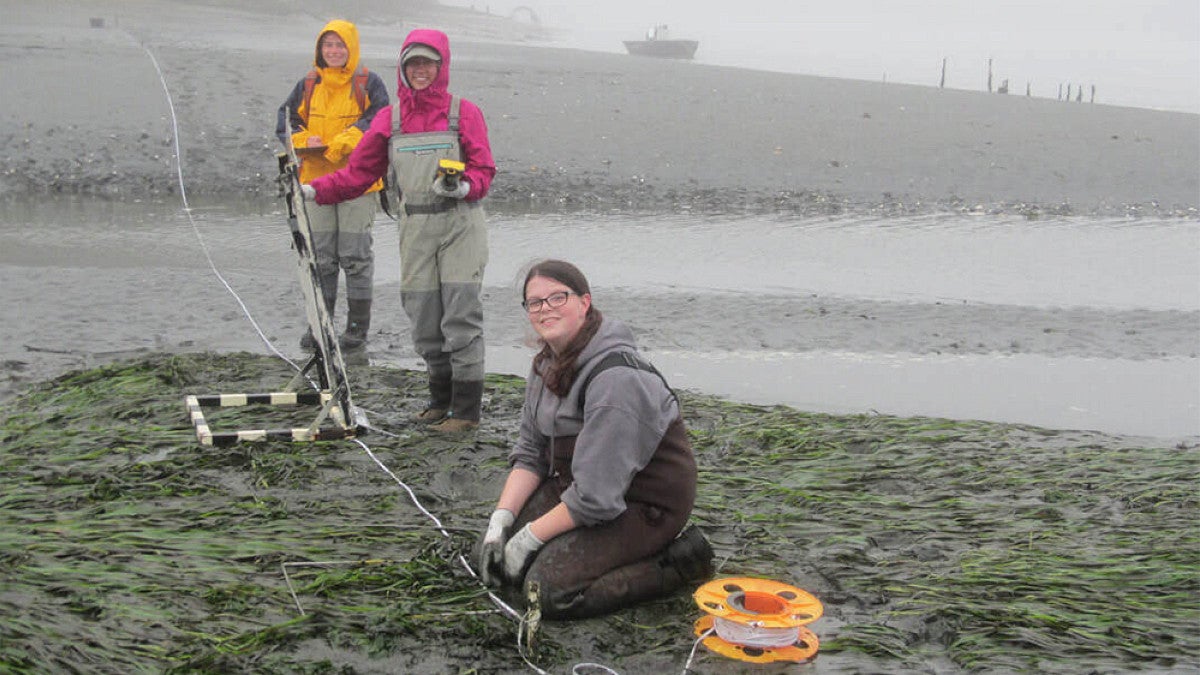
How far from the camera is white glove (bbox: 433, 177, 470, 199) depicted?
5.64 m

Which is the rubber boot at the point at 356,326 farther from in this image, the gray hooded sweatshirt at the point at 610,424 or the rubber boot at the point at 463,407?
the gray hooded sweatshirt at the point at 610,424

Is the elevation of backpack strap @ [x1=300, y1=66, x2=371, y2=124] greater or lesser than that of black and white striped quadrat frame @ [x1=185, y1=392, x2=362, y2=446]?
greater

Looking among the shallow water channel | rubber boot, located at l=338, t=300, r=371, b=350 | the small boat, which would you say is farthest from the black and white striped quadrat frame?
the small boat

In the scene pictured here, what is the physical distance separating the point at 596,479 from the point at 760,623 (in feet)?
2.10

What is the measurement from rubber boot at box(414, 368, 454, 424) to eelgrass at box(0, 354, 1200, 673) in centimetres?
13

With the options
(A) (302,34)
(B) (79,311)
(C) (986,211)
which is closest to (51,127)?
(B) (79,311)

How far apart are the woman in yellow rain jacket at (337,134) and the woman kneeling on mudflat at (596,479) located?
3163 mm

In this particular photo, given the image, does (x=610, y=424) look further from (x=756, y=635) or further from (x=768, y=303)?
(x=768, y=303)

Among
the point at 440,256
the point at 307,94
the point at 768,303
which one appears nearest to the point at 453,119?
the point at 440,256

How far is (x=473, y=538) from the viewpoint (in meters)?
4.64

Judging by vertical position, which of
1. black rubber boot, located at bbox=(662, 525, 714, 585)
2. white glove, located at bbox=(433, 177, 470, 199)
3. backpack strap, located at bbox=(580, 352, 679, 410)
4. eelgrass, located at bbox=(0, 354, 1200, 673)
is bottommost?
A: eelgrass, located at bbox=(0, 354, 1200, 673)

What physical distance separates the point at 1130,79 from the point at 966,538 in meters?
61.6

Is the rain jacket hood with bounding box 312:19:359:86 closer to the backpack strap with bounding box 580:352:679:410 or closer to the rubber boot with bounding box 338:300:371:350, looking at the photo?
the rubber boot with bounding box 338:300:371:350

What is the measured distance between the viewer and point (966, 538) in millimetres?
4926
